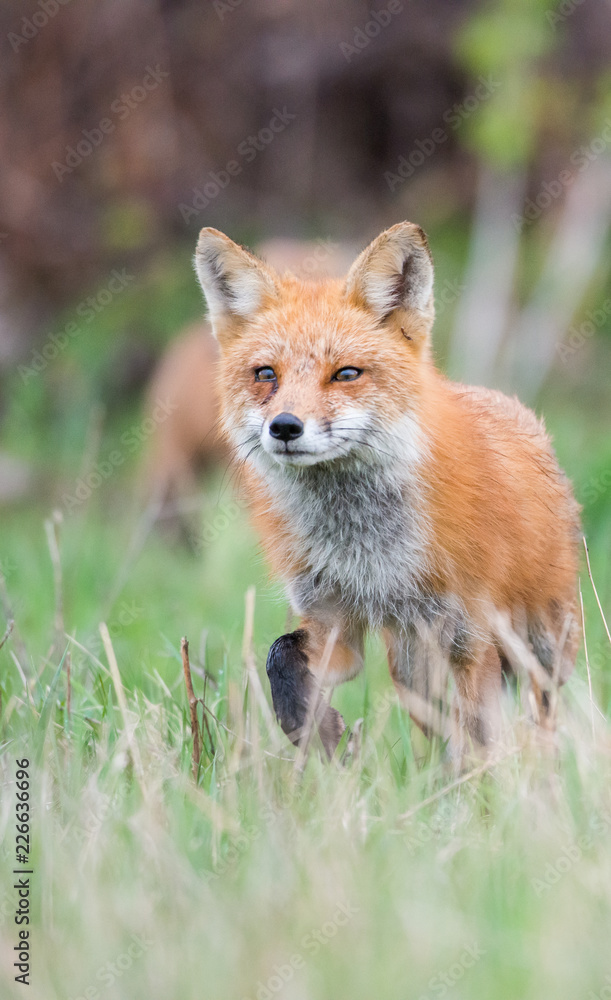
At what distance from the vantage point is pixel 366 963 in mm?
2336

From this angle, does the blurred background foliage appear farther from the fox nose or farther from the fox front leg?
the fox nose

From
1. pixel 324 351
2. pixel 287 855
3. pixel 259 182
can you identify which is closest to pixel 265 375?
pixel 324 351

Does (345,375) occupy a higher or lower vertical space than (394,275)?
lower

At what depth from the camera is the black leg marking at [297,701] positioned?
3.68 metres

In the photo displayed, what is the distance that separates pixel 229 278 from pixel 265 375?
0.58 m

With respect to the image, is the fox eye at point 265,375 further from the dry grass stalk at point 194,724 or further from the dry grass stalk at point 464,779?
the dry grass stalk at point 464,779

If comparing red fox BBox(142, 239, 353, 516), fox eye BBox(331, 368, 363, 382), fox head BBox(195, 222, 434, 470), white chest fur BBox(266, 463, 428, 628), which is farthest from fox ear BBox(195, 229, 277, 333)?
red fox BBox(142, 239, 353, 516)

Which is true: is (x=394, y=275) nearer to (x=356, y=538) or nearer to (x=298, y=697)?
(x=356, y=538)

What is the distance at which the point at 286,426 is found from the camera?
3588mm

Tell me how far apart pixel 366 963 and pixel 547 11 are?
843 cm

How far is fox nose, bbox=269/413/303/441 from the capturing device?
3580 mm

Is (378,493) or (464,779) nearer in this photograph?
(464,779)

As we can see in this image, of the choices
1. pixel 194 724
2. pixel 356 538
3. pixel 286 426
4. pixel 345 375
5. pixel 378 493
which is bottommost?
pixel 194 724

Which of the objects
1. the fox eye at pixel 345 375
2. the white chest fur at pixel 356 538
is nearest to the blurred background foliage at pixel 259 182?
the white chest fur at pixel 356 538
